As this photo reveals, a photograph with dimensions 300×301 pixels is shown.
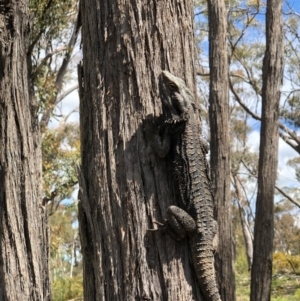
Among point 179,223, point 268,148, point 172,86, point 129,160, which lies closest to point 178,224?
point 179,223

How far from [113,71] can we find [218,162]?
4.92 metres

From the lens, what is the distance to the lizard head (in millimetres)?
2073

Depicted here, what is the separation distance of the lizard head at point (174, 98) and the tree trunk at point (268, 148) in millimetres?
5075

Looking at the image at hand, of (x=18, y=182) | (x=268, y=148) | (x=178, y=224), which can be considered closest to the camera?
(x=178, y=224)

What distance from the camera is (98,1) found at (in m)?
2.21

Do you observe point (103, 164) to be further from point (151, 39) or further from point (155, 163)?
point (151, 39)

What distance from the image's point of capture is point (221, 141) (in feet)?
22.9

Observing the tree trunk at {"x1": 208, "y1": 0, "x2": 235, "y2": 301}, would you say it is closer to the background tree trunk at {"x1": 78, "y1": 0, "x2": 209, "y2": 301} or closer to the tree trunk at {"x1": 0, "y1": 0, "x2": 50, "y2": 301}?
the tree trunk at {"x1": 0, "y1": 0, "x2": 50, "y2": 301}

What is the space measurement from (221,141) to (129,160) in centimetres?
504

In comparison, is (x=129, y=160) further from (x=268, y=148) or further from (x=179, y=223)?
(x=268, y=148)

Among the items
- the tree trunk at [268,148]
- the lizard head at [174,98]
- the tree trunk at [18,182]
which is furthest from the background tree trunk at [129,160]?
the tree trunk at [268,148]

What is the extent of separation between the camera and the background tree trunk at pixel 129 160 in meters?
2.00

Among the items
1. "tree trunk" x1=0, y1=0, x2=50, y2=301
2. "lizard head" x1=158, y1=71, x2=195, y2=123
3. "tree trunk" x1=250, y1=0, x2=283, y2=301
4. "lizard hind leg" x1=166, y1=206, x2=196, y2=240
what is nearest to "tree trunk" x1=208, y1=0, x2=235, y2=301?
"tree trunk" x1=250, y1=0, x2=283, y2=301

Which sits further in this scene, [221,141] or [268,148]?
[268,148]
